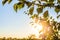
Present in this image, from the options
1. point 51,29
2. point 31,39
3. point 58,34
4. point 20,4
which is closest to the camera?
point 20,4

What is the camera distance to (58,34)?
602 centimetres

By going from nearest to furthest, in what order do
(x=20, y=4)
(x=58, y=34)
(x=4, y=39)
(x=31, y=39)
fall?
1. (x=20, y=4)
2. (x=58, y=34)
3. (x=31, y=39)
4. (x=4, y=39)

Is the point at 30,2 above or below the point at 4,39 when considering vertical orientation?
above

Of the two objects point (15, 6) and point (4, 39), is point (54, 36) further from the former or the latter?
point (4, 39)

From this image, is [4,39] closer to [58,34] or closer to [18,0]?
[58,34]

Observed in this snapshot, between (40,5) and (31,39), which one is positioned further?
(31,39)

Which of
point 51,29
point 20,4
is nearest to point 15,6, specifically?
point 20,4

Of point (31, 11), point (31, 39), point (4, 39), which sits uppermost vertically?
point (31, 11)

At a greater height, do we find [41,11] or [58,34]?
[41,11]

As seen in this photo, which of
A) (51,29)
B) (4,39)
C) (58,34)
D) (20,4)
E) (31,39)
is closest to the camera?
(20,4)

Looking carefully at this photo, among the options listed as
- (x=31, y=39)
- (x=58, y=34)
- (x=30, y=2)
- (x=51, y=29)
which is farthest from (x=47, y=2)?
(x=31, y=39)

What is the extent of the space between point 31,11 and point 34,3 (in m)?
0.11

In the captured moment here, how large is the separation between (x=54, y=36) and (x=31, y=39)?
237 cm

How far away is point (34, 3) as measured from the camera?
2.54 metres
